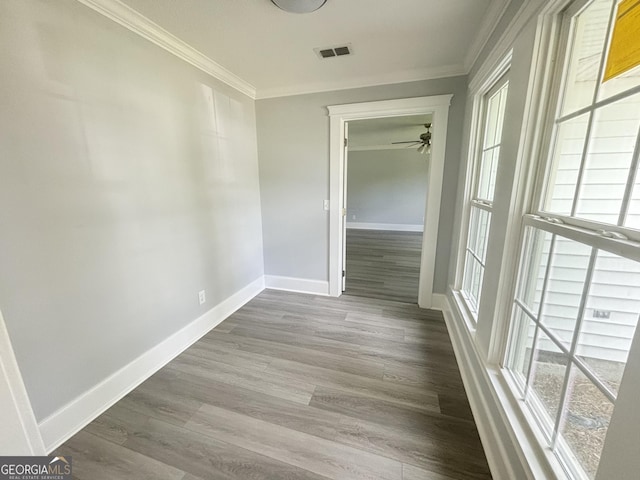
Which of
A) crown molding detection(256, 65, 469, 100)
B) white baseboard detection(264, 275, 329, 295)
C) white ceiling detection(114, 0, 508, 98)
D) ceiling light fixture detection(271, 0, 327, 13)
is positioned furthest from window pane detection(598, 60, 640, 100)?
white baseboard detection(264, 275, 329, 295)

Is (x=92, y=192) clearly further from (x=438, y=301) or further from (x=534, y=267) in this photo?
(x=438, y=301)

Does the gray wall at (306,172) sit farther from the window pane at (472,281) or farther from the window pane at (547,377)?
the window pane at (547,377)

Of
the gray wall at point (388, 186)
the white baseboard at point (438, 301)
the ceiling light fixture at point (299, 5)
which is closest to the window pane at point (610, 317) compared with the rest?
the ceiling light fixture at point (299, 5)

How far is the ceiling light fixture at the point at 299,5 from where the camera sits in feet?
4.58

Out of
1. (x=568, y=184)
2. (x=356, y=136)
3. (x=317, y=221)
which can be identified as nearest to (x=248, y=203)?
(x=317, y=221)

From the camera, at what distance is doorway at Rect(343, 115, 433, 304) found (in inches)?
199

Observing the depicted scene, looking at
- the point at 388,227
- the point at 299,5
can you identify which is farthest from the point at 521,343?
the point at 388,227

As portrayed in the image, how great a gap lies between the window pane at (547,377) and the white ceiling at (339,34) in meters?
1.76

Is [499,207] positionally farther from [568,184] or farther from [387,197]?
[387,197]

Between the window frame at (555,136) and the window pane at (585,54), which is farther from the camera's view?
the window pane at (585,54)

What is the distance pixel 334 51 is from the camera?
1956 mm

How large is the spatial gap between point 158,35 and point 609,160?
249 centimetres

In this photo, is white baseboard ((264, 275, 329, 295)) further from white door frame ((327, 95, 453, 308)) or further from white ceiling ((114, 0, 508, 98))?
white ceiling ((114, 0, 508, 98))

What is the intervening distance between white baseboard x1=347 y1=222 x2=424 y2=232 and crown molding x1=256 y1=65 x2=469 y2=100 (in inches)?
205
